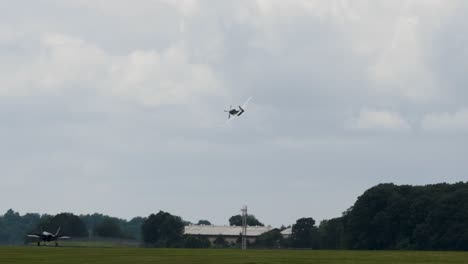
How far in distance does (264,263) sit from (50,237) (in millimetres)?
92558

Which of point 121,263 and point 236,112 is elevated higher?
point 236,112

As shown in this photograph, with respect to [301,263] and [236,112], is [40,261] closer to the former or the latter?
[301,263]

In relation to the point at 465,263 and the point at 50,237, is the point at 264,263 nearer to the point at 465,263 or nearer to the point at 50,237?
the point at 465,263

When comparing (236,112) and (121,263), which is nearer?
(121,263)

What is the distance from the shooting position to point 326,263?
10012 cm

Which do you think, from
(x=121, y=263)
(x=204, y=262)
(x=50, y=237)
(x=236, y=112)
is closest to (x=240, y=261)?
(x=204, y=262)

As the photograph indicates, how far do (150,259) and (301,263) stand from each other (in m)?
14.9

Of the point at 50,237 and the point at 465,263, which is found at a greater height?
the point at 50,237

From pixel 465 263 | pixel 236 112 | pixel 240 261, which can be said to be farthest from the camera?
pixel 236 112

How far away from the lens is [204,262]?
326 feet

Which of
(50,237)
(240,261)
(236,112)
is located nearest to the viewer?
(240,261)

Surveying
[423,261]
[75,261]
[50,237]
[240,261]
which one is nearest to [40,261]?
[75,261]

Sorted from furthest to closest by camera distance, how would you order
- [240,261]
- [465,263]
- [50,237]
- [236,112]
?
[50,237]
[236,112]
[240,261]
[465,263]

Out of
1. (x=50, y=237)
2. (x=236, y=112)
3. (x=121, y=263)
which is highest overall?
(x=236, y=112)
